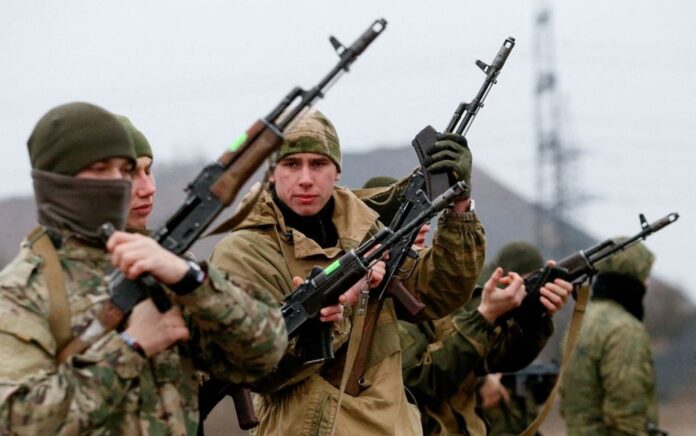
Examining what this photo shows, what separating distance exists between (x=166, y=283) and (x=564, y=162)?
1994 centimetres

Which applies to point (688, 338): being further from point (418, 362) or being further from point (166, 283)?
point (166, 283)

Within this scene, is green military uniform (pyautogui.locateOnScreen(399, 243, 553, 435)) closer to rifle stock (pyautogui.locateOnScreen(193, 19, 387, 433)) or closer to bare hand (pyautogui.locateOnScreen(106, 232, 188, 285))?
rifle stock (pyautogui.locateOnScreen(193, 19, 387, 433))

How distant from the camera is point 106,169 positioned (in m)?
3.88

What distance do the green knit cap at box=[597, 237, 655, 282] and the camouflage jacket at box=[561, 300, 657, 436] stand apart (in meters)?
0.23

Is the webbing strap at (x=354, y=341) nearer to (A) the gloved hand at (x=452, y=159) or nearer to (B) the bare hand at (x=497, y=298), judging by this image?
(A) the gloved hand at (x=452, y=159)

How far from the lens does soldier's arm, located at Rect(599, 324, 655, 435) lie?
8656 millimetres

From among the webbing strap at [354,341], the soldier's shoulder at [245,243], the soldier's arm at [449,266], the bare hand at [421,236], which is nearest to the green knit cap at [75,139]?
the soldier's shoulder at [245,243]

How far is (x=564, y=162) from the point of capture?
76.0 feet

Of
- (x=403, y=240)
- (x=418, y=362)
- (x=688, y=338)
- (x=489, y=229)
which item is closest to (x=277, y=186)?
(x=403, y=240)

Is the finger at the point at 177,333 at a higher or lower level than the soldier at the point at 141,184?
lower

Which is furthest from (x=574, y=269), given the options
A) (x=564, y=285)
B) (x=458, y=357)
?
(x=458, y=357)

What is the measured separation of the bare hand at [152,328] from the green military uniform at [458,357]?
285cm

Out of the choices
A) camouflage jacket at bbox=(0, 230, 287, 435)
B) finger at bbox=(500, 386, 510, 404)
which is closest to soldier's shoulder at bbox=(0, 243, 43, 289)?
camouflage jacket at bbox=(0, 230, 287, 435)

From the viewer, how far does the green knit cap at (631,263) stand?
892 centimetres
